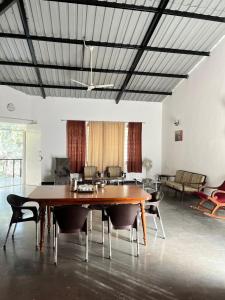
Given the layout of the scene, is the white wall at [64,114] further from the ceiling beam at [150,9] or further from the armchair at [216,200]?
the ceiling beam at [150,9]

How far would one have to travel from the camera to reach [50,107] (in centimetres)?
868

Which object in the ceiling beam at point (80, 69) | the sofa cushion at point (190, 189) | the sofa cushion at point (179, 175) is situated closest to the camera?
the sofa cushion at point (190, 189)

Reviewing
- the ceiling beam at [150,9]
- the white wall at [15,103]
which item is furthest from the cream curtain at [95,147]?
the ceiling beam at [150,9]

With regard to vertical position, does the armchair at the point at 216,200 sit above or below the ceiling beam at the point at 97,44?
below

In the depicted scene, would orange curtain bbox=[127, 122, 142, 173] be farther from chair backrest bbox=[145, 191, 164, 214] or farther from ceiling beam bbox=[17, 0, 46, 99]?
chair backrest bbox=[145, 191, 164, 214]

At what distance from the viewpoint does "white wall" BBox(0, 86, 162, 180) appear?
859 centimetres

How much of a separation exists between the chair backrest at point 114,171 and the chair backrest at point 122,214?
5495 mm

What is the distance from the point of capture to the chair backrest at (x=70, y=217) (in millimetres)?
2803

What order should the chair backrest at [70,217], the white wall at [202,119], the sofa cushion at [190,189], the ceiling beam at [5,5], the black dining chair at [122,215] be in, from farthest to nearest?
the sofa cushion at [190,189] → the white wall at [202,119] → the ceiling beam at [5,5] → the black dining chair at [122,215] → the chair backrest at [70,217]

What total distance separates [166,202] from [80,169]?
361 centimetres

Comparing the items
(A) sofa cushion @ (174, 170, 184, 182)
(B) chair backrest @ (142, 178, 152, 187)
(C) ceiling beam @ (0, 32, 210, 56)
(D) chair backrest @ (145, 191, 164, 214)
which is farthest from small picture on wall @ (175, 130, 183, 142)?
(D) chair backrest @ (145, 191, 164, 214)

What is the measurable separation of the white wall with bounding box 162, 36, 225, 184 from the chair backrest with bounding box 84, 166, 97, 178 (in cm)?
272

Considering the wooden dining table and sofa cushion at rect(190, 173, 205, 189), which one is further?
sofa cushion at rect(190, 173, 205, 189)

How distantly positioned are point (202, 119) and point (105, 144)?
11.8 ft
